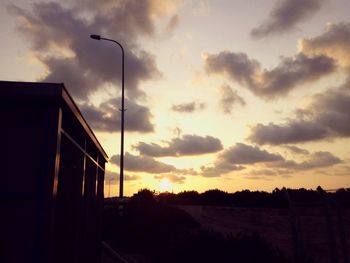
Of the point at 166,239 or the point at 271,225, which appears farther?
the point at 271,225

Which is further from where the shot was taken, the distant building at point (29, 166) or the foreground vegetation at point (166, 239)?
the foreground vegetation at point (166, 239)

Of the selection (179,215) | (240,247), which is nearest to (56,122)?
(240,247)

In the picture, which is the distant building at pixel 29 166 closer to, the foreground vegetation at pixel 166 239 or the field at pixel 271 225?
the foreground vegetation at pixel 166 239

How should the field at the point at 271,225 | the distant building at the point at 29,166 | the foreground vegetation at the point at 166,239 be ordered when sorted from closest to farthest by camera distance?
the distant building at the point at 29,166 → the foreground vegetation at the point at 166,239 → the field at the point at 271,225

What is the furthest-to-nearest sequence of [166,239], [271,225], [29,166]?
1. [271,225]
2. [166,239]
3. [29,166]

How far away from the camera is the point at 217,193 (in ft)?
198

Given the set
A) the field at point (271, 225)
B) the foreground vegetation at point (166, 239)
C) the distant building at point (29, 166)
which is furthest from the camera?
the field at point (271, 225)

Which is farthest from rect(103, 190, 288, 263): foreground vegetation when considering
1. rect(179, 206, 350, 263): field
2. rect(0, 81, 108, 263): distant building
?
rect(0, 81, 108, 263): distant building

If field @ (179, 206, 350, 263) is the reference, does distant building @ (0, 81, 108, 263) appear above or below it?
above

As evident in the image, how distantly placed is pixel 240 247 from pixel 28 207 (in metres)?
6.27

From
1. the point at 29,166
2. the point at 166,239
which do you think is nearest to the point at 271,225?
the point at 166,239

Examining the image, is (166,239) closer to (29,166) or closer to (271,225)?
(29,166)

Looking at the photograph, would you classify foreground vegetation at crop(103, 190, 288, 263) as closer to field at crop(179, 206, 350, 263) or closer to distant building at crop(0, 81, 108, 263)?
field at crop(179, 206, 350, 263)

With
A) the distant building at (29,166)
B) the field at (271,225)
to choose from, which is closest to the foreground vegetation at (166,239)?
the field at (271,225)
